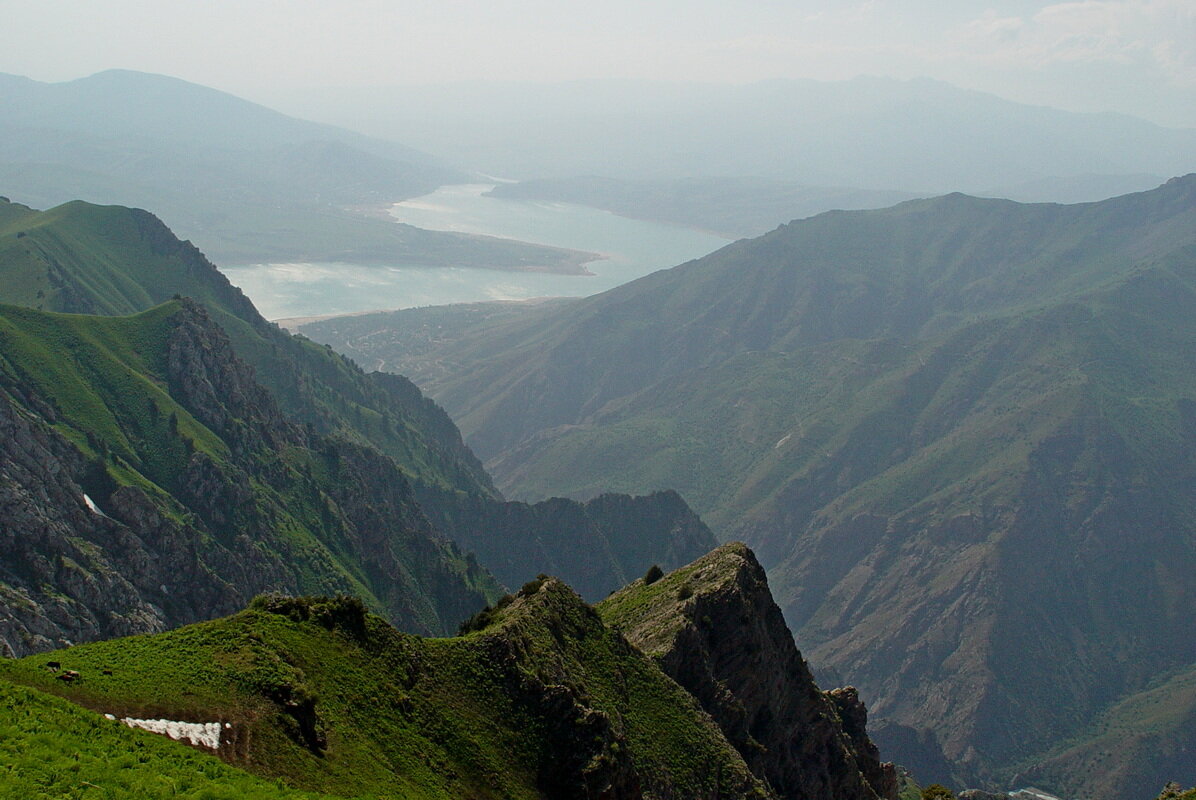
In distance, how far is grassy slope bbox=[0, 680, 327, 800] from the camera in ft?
72.3

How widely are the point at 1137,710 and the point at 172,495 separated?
16057cm

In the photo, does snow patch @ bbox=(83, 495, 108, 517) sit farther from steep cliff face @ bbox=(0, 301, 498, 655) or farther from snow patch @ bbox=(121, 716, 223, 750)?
snow patch @ bbox=(121, 716, 223, 750)

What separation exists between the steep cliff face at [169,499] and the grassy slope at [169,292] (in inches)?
1269

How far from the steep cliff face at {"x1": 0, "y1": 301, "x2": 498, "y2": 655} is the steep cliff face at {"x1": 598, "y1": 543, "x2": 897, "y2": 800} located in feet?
129

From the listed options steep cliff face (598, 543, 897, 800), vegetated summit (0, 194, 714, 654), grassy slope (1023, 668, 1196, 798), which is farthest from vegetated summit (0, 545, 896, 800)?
grassy slope (1023, 668, 1196, 798)

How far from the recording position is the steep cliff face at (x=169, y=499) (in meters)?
75.5

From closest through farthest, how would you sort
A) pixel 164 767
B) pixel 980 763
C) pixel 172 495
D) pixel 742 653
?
pixel 164 767 < pixel 742 653 < pixel 172 495 < pixel 980 763

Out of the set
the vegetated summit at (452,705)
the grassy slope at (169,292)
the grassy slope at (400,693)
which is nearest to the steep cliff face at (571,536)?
the grassy slope at (169,292)

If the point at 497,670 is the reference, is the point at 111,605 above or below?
below

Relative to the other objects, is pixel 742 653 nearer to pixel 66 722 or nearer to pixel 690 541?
pixel 66 722

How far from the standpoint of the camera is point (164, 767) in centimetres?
2478

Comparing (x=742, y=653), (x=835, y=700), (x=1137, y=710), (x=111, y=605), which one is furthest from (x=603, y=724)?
(x=1137, y=710)

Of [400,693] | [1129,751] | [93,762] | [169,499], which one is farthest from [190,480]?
[1129,751]

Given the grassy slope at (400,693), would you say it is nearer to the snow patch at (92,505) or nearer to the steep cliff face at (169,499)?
the steep cliff face at (169,499)
